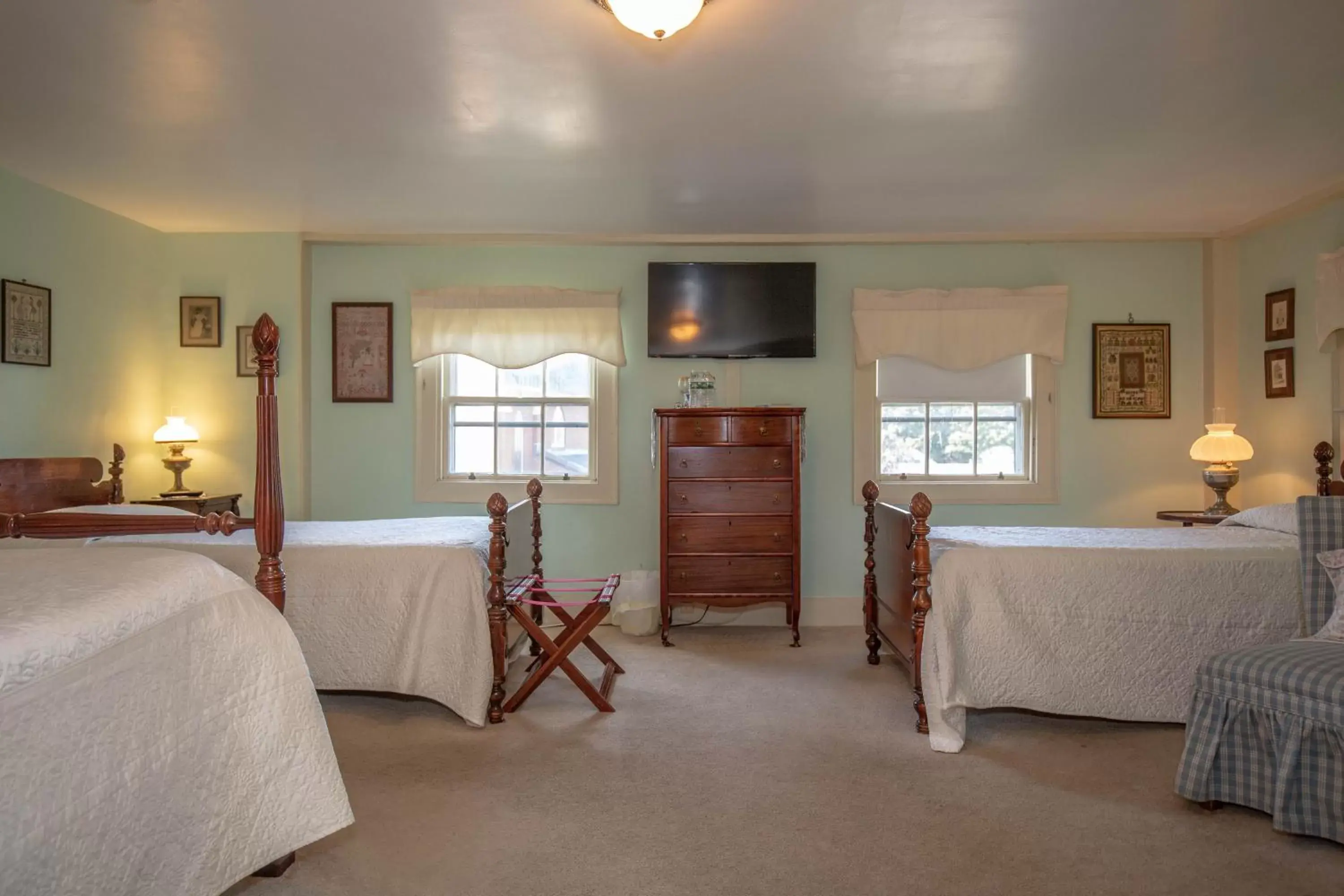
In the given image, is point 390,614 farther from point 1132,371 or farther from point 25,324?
point 1132,371

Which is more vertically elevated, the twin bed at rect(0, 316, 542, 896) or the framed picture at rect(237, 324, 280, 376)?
the framed picture at rect(237, 324, 280, 376)

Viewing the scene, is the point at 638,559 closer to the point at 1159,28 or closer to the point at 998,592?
the point at 998,592

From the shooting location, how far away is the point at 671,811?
2.66 m

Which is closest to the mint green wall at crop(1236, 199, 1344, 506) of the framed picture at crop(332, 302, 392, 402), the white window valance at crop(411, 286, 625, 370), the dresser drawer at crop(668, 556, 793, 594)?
the dresser drawer at crop(668, 556, 793, 594)

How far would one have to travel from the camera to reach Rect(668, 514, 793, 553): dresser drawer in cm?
490

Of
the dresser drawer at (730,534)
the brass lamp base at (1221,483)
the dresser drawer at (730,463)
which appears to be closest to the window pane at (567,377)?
the dresser drawer at (730,463)

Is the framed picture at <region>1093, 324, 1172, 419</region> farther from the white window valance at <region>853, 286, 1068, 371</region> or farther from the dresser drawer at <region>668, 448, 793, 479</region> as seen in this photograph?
the dresser drawer at <region>668, 448, 793, 479</region>

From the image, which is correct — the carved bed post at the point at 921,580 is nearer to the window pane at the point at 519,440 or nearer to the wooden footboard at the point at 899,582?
the wooden footboard at the point at 899,582

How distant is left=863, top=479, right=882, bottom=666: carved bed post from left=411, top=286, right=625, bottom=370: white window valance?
181 cm

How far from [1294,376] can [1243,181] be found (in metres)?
1.15

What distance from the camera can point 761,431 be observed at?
493cm

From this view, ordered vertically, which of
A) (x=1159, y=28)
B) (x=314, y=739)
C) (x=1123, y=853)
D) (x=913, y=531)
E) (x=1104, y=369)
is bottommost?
(x=1123, y=853)

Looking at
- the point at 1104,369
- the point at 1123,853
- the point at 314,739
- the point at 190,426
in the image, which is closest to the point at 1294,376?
the point at 1104,369

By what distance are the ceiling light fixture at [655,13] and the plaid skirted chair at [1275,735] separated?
8.00ft
